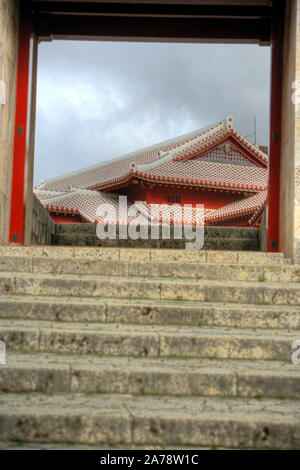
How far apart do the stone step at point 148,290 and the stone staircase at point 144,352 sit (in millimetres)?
10

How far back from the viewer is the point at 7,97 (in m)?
7.16

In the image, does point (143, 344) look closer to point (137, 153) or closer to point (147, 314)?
point (147, 314)

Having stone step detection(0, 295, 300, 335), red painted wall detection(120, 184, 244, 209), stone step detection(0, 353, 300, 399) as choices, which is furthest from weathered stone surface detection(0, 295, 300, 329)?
red painted wall detection(120, 184, 244, 209)

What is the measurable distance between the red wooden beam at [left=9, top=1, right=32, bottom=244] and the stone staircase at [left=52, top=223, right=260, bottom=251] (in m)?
1.47

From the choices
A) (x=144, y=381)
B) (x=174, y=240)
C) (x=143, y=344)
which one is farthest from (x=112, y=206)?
(x=144, y=381)

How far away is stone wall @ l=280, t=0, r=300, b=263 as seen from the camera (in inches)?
246

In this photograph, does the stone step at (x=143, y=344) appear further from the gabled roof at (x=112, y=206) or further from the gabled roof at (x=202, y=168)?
the gabled roof at (x=202, y=168)

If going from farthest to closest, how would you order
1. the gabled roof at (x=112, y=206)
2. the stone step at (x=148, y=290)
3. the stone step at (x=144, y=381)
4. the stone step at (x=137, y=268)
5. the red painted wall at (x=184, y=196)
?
the red painted wall at (x=184, y=196) → the gabled roof at (x=112, y=206) → the stone step at (x=137, y=268) → the stone step at (x=148, y=290) → the stone step at (x=144, y=381)

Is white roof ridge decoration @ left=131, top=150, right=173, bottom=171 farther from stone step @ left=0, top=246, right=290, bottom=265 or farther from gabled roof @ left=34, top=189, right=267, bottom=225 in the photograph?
stone step @ left=0, top=246, right=290, bottom=265

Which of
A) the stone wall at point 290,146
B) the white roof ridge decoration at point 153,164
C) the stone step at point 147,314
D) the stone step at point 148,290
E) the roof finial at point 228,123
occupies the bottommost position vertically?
the stone step at point 147,314

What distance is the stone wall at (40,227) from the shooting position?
315 inches

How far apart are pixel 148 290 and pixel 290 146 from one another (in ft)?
10.3

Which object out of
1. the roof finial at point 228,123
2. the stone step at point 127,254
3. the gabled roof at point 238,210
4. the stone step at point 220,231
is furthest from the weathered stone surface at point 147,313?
the roof finial at point 228,123

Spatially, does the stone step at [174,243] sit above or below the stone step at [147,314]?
above
